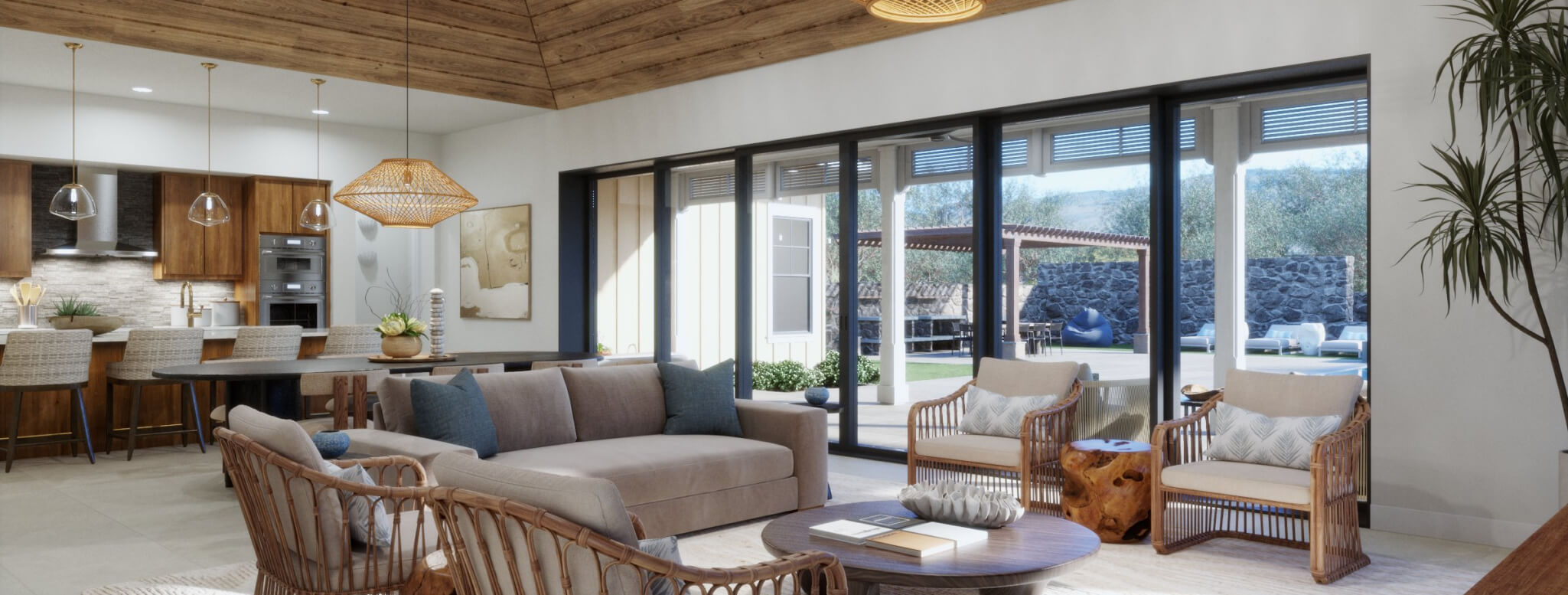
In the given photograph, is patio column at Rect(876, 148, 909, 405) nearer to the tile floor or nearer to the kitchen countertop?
→ the tile floor

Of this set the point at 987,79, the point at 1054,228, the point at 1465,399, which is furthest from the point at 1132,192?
the point at 1465,399

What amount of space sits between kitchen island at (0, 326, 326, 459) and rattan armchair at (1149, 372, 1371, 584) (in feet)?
20.7

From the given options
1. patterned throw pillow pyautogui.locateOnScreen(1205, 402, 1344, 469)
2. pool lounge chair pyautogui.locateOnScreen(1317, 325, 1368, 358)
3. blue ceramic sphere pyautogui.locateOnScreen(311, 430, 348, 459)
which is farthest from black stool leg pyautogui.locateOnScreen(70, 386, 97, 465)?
pool lounge chair pyautogui.locateOnScreen(1317, 325, 1368, 358)

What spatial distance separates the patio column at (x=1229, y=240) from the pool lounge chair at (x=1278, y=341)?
0.26 ft

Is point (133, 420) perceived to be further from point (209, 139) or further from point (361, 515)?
point (361, 515)

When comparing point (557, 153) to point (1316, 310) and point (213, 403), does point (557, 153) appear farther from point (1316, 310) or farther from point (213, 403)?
point (1316, 310)

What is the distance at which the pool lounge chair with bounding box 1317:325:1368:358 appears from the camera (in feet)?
16.9

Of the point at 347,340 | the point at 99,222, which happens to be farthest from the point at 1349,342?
the point at 99,222

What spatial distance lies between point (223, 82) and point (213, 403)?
241cm

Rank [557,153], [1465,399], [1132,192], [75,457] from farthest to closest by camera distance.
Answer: [557,153], [75,457], [1132,192], [1465,399]

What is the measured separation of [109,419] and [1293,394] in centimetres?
745

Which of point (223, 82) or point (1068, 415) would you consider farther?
point (223, 82)

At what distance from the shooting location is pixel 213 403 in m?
7.68

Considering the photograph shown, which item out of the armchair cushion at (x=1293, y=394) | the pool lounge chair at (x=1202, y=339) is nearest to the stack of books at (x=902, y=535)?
the armchair cushion at (x=1293, y=394)
